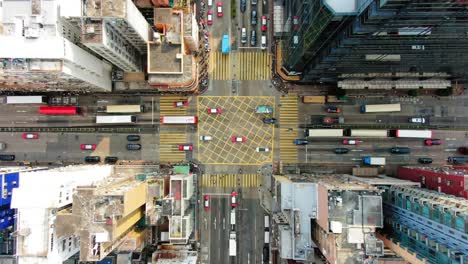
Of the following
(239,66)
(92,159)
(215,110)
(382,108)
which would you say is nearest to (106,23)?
(215,110)

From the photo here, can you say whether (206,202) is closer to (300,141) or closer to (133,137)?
(133,137)

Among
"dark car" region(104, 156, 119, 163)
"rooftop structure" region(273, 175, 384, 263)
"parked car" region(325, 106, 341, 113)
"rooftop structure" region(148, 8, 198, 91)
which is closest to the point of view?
"rooftop structure" region(273, 175, 384, 263)

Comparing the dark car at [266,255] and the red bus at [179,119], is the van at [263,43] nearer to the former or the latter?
the red bus at [179,119]

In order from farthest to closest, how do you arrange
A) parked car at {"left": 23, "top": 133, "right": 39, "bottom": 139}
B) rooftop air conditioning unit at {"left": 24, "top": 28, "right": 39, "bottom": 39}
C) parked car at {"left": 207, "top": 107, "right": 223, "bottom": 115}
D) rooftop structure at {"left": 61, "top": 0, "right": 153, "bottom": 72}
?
parked car at {"left": 23, "top": 133, "right": 39, "bottom": 139} < parked car at {"left": 207, "top": 107, "right": 223, "bottom": 115} < rooftop structure at {"left": 61, "top": 0, "right": 153, "bottom": 72} < rooftop air conditioning unit at {"left": 24, "top": 28, "right": 39, "bottom": 39}

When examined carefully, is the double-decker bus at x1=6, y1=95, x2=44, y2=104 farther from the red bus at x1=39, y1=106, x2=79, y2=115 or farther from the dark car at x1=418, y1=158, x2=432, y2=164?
the dark car at x1=418, y1=158, x2=432, y2=164

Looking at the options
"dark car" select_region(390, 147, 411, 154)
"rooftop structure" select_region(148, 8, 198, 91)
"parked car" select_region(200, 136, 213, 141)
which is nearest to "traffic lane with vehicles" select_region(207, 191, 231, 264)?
"parked car" select_region(200, 136, 213, 141)
